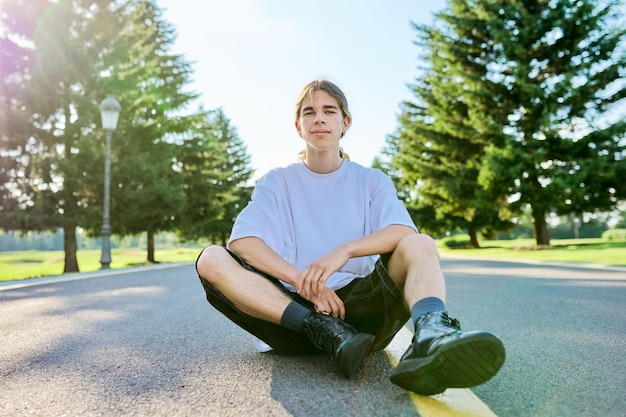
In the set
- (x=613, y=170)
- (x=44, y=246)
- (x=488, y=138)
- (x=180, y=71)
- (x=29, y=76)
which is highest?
(x=180, y=71)

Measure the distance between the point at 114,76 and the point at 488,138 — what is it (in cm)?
1527

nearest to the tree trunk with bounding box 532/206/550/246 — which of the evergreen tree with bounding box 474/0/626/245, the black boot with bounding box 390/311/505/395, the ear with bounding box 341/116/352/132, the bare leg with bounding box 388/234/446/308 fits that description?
the evergreen tree with bounding box 474/0/626/245

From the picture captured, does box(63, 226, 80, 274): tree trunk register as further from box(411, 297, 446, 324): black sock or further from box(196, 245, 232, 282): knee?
box(411, 297, 446, 324): black sock

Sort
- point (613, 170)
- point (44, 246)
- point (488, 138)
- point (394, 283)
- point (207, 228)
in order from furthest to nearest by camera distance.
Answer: point (44, 246)
point (207, 228)
point (488, 138)
point (613, 170)
point (394, 283)

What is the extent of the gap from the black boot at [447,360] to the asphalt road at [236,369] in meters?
0.10

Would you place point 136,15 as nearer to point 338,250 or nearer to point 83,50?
point 83,50

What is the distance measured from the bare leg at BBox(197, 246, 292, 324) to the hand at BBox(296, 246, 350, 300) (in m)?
0.09

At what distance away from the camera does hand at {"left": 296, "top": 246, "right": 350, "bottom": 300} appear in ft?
7.38

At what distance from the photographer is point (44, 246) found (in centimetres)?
8506

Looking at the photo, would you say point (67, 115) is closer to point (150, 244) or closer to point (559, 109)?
point (150, 244)

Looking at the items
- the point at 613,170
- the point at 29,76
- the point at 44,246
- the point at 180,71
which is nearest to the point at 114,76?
the point at 29,76

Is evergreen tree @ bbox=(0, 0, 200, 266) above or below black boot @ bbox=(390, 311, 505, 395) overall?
above

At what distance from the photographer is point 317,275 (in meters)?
2.25

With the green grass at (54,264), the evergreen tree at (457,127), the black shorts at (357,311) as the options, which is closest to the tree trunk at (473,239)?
the evergreen tree at (457,127)
